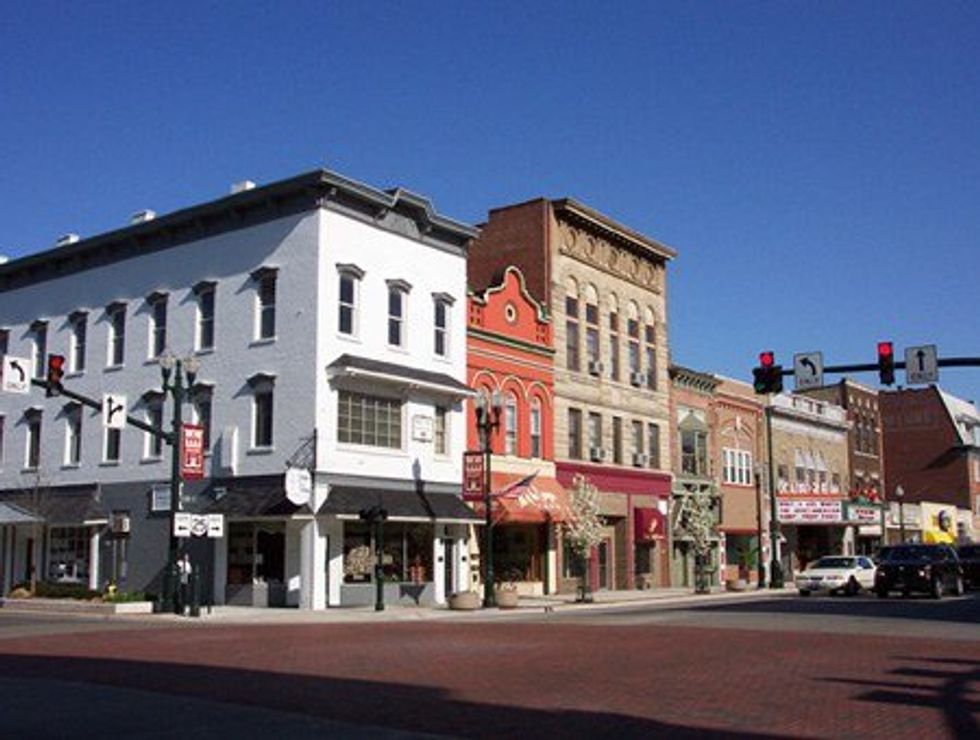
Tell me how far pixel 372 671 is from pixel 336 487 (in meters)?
18.5

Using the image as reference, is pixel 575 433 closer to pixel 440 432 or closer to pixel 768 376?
pixel 440 432

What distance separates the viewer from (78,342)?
4172 centimetres

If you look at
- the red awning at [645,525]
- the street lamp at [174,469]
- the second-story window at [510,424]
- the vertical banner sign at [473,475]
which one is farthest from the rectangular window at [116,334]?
the red awning at [645,525]

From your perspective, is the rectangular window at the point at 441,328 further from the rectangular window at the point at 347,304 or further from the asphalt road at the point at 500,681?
the asphalt road at the point at 500,681

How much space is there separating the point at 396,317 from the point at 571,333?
10.8m

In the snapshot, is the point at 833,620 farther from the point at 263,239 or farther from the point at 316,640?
the point at 263,239

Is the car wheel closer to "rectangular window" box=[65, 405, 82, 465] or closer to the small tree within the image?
the small tree

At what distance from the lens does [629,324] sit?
5016 cm

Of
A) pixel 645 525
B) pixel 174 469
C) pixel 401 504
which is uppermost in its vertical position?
pixel 174 469

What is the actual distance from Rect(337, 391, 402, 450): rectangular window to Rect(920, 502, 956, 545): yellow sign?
5349 centimetres

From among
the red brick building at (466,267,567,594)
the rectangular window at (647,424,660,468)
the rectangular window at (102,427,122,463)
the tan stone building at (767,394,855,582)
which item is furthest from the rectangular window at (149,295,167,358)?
the tan stone building at (767,394,855,582)

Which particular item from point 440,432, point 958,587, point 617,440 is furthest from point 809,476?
point 440,432

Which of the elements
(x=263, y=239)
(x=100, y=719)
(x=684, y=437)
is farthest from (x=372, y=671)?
(x=684, y=437)

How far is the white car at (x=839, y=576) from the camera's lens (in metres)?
40.1
